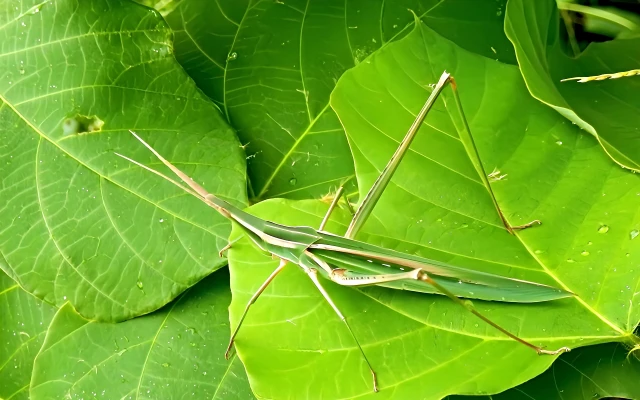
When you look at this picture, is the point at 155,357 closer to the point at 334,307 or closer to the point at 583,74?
the point at 334,307

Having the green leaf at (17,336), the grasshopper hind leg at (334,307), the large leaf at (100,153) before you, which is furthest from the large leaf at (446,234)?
the green leaf at (17,336)

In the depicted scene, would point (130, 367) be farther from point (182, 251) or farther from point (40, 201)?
point (40, 201)

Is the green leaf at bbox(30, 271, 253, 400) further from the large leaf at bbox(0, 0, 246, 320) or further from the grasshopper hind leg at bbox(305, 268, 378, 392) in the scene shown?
the grasshopper hind leg at bbox(305, 268, 378, 392)

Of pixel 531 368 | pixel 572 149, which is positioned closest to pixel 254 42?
pixel 572 149

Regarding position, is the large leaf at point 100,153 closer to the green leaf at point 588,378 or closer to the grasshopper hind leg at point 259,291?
the grasshopper hind leg at point 259,291

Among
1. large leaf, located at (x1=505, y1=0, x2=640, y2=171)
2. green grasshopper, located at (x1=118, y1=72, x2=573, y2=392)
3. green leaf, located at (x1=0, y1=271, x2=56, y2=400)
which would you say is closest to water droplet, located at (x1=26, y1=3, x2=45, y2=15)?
green grasshopper, located at (x1=118, y1=72, x2=573, y2=392)

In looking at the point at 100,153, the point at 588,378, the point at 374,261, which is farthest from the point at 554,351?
the point at 100,153

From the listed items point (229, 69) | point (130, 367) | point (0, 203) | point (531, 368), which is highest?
point (229, 69)

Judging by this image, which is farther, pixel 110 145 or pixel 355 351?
pixel 110 145
